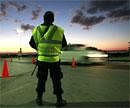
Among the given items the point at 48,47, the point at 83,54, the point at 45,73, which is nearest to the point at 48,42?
the point at 48,47

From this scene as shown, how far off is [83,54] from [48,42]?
13529 millimetres

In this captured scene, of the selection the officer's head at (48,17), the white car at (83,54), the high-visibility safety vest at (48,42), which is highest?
the officer's head at (48,17)

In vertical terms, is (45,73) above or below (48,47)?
below

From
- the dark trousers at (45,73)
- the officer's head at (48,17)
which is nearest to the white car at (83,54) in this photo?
the dark trousers at (45,73)

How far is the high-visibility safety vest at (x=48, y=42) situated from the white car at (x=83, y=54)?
13.2 metres

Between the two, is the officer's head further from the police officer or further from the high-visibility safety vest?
the high-visibility safety vest

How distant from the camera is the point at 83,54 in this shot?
64.0ft

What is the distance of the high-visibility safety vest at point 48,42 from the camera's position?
6062 millimetres

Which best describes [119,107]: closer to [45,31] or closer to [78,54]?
[45,31]

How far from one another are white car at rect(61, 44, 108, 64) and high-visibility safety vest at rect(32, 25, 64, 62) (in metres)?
13.2

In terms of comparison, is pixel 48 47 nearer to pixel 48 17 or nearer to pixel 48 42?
pixel 48 42

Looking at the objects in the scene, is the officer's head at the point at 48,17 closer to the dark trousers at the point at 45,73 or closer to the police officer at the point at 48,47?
the police officer at the point at 48,47

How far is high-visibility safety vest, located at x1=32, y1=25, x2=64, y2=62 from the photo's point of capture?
19.9ft

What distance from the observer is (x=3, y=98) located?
706 cm
